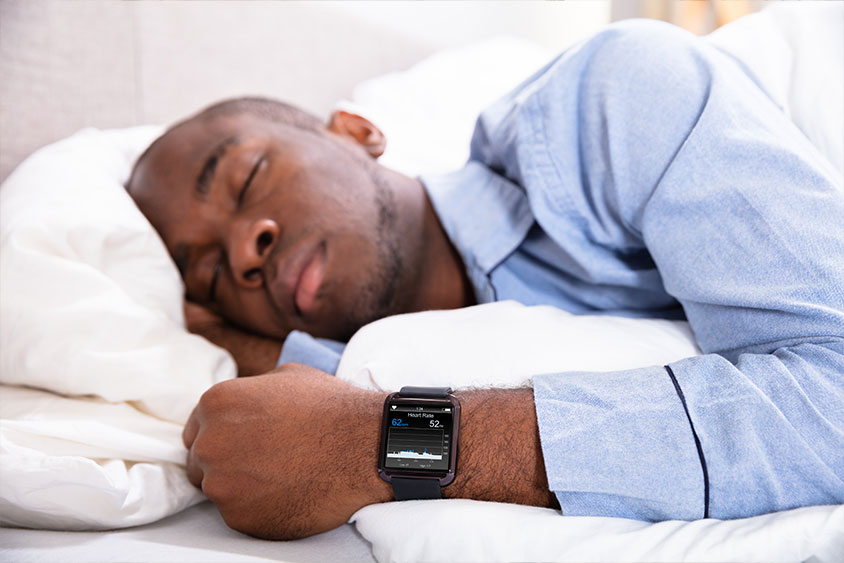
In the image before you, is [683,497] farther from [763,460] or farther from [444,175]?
[444,175]

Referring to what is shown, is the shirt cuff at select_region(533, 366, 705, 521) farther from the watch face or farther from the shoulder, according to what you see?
the shoulder

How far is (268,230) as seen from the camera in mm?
1119

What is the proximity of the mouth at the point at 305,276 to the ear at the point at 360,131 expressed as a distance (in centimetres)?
37

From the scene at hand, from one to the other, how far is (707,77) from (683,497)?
522 millimetres

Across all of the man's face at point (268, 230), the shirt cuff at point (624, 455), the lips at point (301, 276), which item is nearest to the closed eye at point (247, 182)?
the man's face at point (268, 230)

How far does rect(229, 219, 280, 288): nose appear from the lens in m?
1.11

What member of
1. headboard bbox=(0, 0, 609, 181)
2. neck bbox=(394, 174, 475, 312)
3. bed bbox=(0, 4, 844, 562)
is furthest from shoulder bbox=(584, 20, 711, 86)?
headboard bbox=(0, 0, 609, 181)

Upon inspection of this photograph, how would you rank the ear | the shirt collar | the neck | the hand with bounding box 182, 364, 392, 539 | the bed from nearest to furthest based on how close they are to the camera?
the bed < the hand with bounding box 182, 364, 392, 539 < the shirt collar < the neck < the ear

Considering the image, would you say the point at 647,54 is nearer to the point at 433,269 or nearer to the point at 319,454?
the point at 433,269

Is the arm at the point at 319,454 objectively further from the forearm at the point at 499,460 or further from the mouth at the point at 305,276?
the mouth at the point at 305,276

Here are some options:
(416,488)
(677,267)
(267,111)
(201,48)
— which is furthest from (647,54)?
(201,48)

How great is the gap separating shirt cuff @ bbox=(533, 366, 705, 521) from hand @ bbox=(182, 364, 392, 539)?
17 centimetres

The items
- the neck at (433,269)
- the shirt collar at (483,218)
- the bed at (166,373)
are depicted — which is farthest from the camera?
the neck at (433,269)

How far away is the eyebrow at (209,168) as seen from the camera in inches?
45.7
